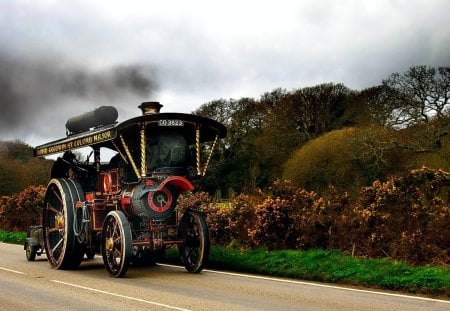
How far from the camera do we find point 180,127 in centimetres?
1352

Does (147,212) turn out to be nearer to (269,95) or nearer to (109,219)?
(109,219)

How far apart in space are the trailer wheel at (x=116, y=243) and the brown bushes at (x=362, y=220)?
3.59 metres

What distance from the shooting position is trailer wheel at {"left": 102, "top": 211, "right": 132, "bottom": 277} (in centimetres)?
1195

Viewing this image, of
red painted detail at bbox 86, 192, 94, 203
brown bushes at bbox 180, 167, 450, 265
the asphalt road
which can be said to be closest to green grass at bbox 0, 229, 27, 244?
red painted detail at bbox 86, 192, 94, 203

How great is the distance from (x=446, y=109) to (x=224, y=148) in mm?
21999

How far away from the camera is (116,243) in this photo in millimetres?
12609

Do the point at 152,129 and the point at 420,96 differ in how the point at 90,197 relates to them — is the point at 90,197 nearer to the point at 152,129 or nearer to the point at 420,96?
the point at 152,129

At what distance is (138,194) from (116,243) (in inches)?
45.0

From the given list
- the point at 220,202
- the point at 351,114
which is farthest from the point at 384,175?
the point at 220,202

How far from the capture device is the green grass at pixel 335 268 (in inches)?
398

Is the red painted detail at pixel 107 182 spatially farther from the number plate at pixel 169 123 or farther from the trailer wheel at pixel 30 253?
the trailer wheel at pixel 30 253

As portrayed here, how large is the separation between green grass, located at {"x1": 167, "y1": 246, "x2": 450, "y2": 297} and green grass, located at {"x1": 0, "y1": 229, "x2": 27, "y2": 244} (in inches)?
586

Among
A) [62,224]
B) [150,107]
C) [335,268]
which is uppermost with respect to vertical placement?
[150,107]

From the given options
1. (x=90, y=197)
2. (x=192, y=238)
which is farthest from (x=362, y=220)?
(x=90, y=197)
